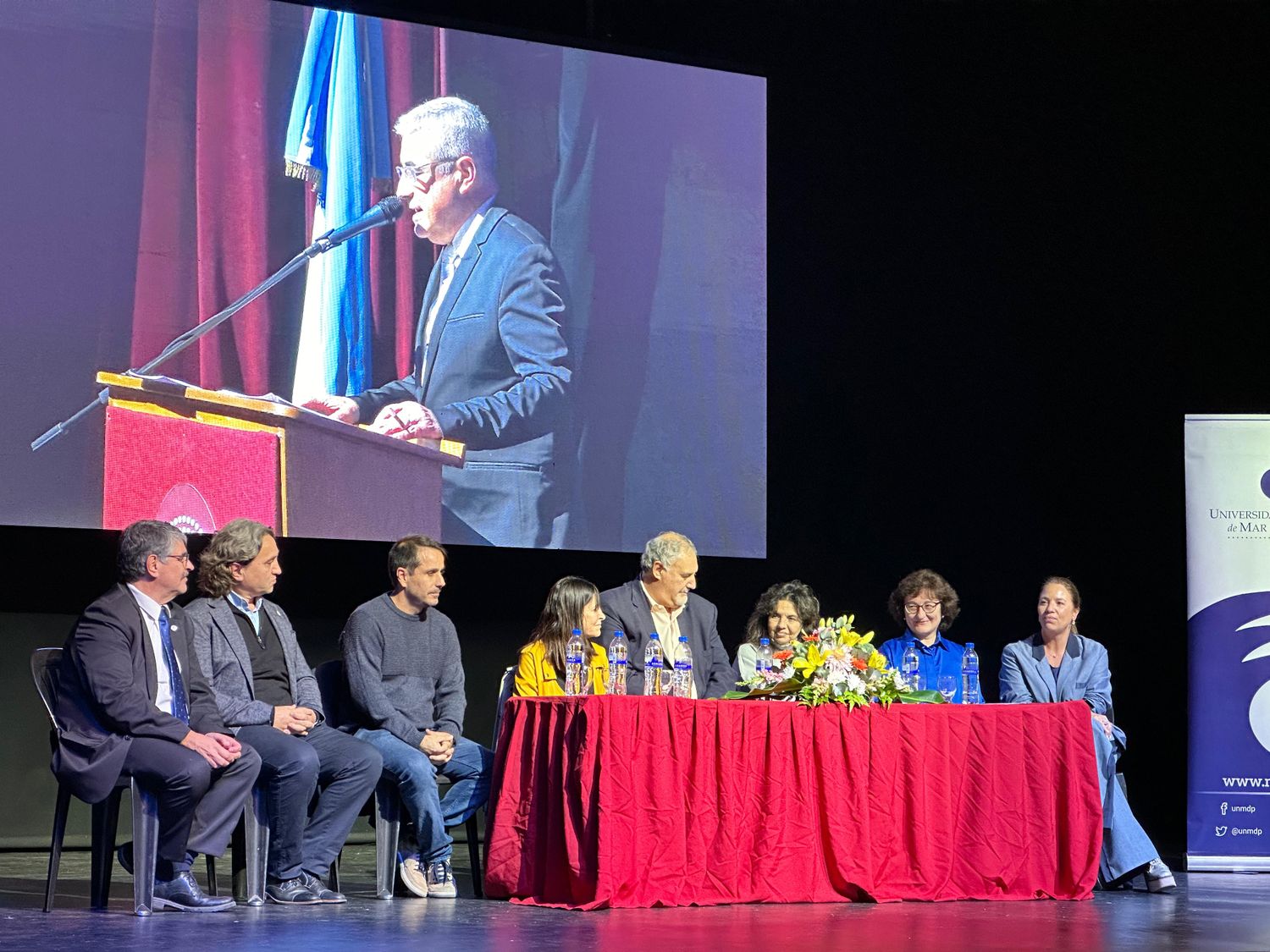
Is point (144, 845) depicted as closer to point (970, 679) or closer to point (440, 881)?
point (440, 881)

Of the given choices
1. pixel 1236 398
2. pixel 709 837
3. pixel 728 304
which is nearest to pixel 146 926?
pixel 709 837

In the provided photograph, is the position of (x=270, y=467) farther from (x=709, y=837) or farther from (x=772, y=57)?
(x=772, y=57)

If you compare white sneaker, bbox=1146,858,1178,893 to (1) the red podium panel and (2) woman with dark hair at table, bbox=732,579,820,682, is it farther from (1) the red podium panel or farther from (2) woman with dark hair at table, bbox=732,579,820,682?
(1) the red podium panel

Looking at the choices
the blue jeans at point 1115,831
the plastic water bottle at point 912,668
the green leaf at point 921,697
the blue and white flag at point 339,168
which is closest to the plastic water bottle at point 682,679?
the green leaf at point 921,697

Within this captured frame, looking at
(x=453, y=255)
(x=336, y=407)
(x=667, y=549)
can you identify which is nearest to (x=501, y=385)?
(x=453, y=255)

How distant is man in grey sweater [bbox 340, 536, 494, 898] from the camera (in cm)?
482

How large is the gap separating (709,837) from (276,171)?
2.97 meters

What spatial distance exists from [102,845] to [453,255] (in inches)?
110

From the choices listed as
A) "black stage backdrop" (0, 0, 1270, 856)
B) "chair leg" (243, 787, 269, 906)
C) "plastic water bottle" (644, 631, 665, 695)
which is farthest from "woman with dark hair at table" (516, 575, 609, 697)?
"black stage backdrop" (0, 0, 1270, 856)

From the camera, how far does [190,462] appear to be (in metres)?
5.71

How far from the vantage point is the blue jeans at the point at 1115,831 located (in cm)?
528

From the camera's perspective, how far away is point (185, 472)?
5699 millimetres

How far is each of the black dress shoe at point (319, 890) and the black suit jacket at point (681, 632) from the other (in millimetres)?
1072

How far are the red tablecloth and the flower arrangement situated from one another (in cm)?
5
